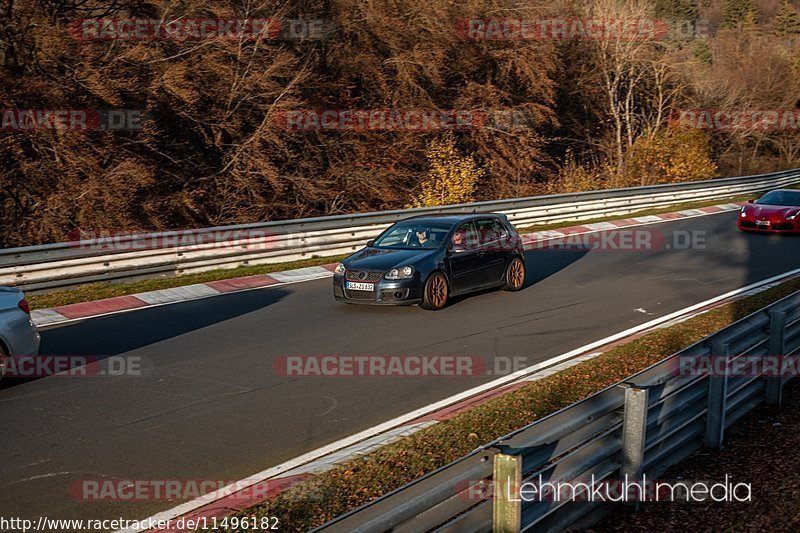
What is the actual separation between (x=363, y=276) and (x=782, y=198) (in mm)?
16478

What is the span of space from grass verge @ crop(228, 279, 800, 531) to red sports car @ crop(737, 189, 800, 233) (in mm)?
13049

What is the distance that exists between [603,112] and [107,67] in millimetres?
26464

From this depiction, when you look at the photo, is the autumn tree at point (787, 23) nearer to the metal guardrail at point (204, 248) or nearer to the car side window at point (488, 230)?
the metal guardrail at point (204, 248)

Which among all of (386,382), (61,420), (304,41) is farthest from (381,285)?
(304,41)

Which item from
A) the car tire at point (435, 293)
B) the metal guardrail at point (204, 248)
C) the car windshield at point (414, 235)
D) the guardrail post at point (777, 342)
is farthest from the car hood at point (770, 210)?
the guardrail post at point (777, 342)

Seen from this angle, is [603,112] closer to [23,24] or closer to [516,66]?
[516,66]

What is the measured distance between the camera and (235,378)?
9.55 meters

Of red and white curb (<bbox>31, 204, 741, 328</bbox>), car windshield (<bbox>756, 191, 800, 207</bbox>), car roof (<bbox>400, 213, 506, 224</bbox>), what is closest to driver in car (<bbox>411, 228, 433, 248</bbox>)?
car roof (<bbox>400, 213, 506, 224</bbox>)

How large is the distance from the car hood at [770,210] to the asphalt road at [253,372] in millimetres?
4965

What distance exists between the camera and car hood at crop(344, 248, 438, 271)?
13.5m

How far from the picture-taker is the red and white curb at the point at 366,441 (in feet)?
19.6

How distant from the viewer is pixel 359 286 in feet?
44.0

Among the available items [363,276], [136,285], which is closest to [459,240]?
[363,276]

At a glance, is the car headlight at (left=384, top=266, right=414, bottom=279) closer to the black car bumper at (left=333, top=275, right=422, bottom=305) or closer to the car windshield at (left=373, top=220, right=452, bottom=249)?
the black car bumper at (left=333, top=275, right=422, bottom=305)
